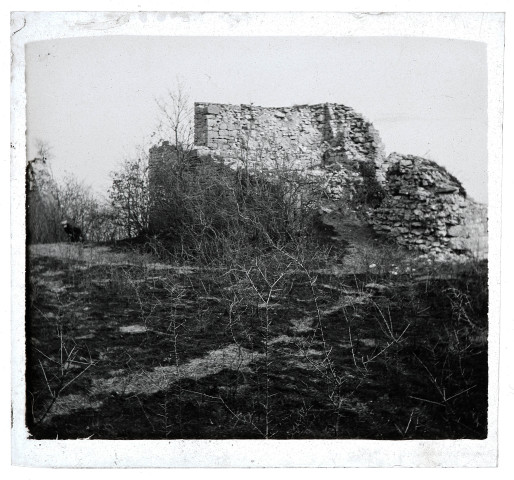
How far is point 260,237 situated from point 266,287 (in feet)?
1.27

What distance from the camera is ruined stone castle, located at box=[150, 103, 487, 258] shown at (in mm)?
4328

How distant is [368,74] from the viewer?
13.9ft

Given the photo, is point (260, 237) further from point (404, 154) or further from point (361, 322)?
point (404, 154)

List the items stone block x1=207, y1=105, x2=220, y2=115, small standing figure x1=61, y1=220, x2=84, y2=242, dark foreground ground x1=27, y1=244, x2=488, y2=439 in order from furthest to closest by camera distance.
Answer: small standing figure x1=61, y1=220, x2=84, y2=242 → stone block x1=207, y1=105, x2=220, y2=115 → dark foreground ground x1=27, y1=244, x2=488, y2=439

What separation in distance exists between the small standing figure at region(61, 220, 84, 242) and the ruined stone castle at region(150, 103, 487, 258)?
0.77 m

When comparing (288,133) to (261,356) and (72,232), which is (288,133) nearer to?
(261,356)

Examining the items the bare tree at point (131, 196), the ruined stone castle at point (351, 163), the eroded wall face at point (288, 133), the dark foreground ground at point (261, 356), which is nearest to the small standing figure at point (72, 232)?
the dark foreground ground at point (261, 356)

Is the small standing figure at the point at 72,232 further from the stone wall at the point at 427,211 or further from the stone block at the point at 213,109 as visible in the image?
the stone wall at the point at 427,211

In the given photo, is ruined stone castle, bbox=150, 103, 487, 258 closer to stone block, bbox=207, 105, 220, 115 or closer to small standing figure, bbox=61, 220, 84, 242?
stone block, bbox=207, 105, 220, 115

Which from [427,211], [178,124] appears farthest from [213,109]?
[427,211]

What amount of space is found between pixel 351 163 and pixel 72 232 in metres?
2.29

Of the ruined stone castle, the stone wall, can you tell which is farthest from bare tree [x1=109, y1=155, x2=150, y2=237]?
the stone wall
